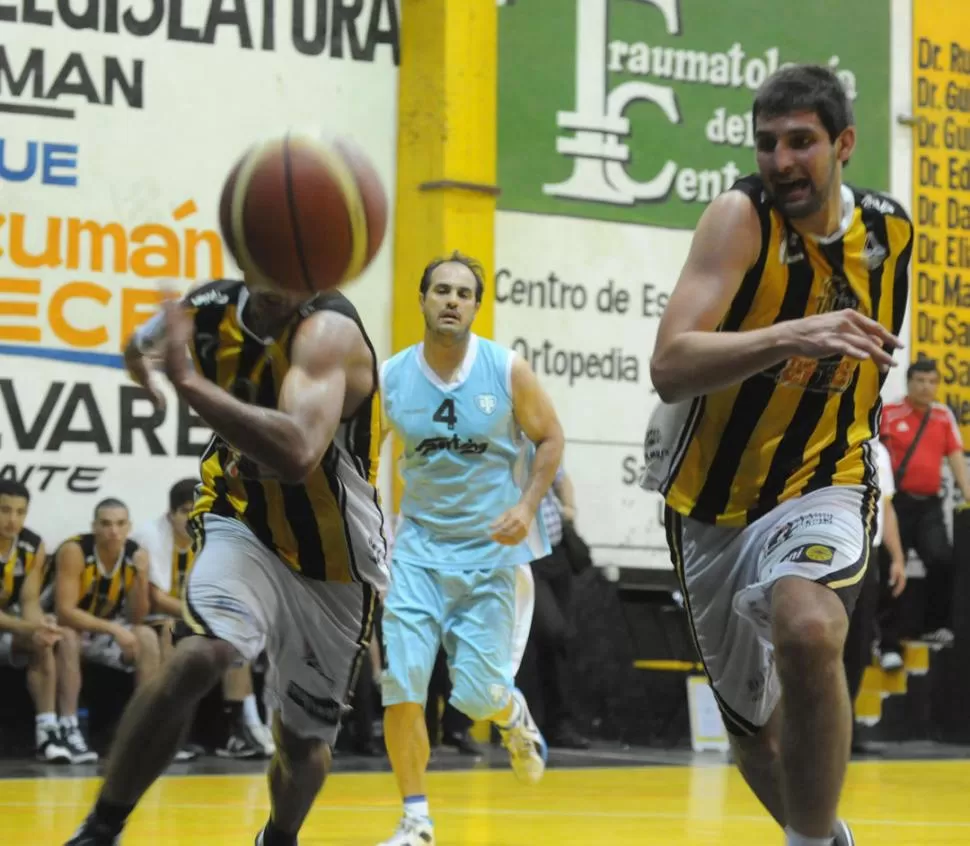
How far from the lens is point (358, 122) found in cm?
1367

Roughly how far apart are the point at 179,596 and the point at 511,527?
458cm

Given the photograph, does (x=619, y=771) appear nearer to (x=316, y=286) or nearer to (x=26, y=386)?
(x=26, y=386)

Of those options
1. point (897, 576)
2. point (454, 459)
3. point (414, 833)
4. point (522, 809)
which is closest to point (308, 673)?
point (414, 833)

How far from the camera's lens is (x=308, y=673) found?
5.23 m

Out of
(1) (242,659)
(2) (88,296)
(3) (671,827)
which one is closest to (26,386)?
(2) (88,296)

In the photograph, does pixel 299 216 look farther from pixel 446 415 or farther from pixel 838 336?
pixel 446 415

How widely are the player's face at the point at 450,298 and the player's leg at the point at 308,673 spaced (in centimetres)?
279

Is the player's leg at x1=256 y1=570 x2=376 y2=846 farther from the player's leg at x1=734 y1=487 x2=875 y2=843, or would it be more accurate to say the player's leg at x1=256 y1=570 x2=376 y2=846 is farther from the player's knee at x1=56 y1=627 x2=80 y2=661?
the player's knee at x1=56 y1=627 x2=80 y2=661

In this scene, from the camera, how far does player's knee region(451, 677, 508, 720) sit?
7.66 meters

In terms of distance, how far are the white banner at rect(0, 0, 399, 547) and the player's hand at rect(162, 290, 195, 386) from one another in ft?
26.2

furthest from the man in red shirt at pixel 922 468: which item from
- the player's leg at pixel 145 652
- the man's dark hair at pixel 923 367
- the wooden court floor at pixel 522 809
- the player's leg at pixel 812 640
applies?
the player's leg at pixel 812 640

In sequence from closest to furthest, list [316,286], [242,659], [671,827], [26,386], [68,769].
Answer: [316,286] → [242,659] → [671,827] → [68,769] → [26,386]

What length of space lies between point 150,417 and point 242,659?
7.92 m

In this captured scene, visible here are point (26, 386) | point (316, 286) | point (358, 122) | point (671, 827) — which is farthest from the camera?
point (358, 122)
